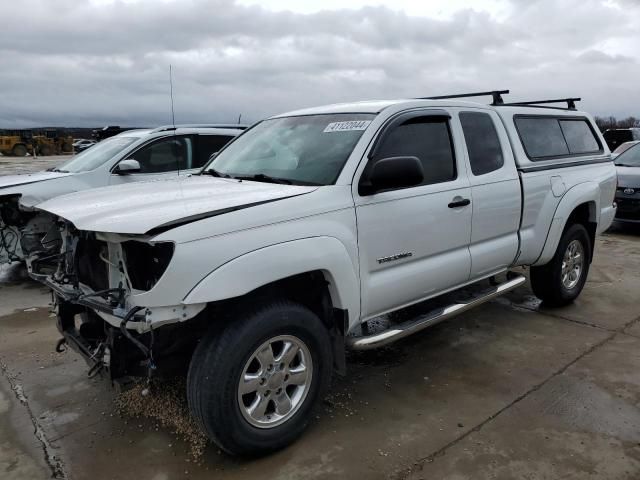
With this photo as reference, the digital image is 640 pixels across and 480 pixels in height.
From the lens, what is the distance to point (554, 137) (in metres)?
5.11

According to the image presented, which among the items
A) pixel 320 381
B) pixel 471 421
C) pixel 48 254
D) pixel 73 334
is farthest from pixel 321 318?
pixel 48 254

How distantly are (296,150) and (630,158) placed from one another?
29.4 ft

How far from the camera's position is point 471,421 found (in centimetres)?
330

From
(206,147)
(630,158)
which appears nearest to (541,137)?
(206,147)

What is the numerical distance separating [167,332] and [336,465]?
1.13 meters

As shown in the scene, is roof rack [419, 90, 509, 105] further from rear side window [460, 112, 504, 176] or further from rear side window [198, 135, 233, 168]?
rear side window [198, 135, 233, 168]

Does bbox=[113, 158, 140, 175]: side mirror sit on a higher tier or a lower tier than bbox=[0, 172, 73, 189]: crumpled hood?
higher

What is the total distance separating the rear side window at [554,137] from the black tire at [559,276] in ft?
2.53

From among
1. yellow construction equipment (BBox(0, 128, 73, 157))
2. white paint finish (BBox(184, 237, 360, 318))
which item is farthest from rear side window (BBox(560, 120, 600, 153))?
yellow construction equipment (BBox(0, 128, 73, 157))

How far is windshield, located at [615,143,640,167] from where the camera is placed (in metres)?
9.97

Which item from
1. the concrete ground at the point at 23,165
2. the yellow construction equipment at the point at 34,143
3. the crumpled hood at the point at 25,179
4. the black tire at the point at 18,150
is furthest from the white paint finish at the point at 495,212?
the black tire at the point at 18,150

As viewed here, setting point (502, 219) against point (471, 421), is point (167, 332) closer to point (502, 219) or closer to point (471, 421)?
point (471, 421)

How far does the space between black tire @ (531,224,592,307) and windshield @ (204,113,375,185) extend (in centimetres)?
258

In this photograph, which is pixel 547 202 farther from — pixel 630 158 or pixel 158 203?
pixel 630 158
